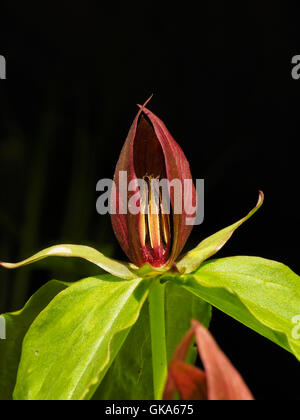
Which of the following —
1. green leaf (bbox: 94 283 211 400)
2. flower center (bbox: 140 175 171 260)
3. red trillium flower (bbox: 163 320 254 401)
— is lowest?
green leaf (bbox: 94 283 211 400)

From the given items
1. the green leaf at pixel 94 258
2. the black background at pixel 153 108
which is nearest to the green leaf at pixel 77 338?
the green leaf at pixel 94 258

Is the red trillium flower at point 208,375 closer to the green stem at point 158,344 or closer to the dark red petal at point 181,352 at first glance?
the dark red petal at point 181,352

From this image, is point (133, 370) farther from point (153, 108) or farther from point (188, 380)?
point (153, 108)

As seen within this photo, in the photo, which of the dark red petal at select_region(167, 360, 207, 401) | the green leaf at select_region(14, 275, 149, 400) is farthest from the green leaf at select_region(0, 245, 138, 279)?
the dark red petal at select_region(167, 360, 207, 401)

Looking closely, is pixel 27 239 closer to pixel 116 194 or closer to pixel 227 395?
pixel 116 194

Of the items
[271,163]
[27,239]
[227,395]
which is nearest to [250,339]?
[271,163]

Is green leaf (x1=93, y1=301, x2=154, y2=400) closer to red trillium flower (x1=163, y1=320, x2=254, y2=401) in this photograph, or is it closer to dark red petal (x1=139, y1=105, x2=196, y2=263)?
dark red petal (x1=139, y1=105, x2=196, y2=263)
